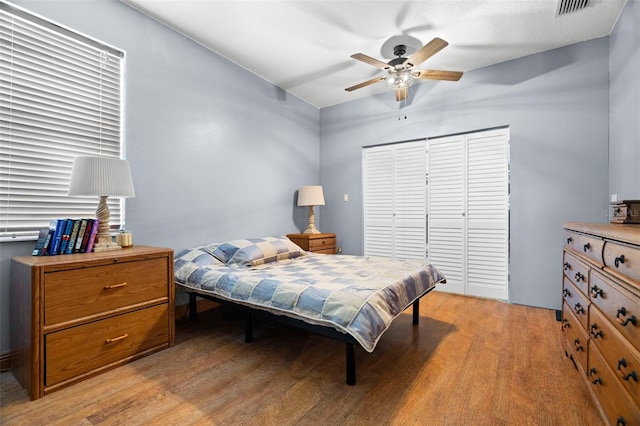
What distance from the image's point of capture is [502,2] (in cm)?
234

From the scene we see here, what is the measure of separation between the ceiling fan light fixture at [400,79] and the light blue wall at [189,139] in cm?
169

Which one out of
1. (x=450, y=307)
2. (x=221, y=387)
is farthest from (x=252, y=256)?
(x=450, y=307)

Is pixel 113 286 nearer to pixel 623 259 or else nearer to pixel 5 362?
pixel 5 362

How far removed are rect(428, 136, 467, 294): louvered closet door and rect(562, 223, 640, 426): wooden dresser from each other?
5.79 feet

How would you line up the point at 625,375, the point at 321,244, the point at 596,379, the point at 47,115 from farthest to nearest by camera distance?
the point at 321,244
the point at 47,115
the point at 596,379
the point at 625,375

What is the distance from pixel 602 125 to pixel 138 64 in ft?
14.3

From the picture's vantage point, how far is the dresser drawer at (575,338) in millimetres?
1566

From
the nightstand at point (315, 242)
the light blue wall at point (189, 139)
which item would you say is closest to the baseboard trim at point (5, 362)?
the light blue wall at point (189, 139)

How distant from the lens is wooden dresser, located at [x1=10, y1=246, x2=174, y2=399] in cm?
155

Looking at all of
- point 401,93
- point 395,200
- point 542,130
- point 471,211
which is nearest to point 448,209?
point 471,211

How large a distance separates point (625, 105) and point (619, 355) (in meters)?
2.36

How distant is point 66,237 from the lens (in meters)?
1.91

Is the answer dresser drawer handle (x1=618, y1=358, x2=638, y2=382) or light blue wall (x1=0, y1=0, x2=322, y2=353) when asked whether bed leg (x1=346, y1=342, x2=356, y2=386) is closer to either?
dresser drawer handle (x1=618, y1=358, x2=638, y2=382)

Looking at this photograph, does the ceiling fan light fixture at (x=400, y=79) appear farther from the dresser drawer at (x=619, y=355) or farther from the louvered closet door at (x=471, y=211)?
the dresser drawer at (x=619, y=355)
